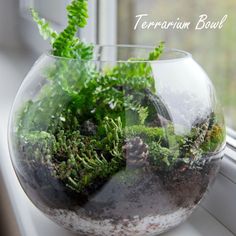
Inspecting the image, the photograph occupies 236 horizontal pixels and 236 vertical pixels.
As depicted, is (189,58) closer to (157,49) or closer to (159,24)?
(157,49)

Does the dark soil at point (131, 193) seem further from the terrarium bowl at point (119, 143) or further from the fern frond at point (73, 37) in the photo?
the fern frond at point (73, 37)

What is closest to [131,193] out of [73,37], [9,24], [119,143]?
[119,143]

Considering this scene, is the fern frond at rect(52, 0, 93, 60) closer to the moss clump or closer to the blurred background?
the moss clump

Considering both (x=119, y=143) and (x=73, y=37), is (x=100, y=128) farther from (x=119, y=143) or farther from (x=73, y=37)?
(x=73, y=37)

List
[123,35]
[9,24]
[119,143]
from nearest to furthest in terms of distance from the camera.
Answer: [119,143]
[123,35]
[9,24]

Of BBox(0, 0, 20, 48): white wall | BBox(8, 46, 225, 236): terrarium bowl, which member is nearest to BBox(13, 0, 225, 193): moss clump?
BBox(8, 46, 225, 236): terrarium bowl

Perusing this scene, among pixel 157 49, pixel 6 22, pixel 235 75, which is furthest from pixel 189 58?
pixel 6 22

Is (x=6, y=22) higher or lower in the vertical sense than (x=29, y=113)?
lower
